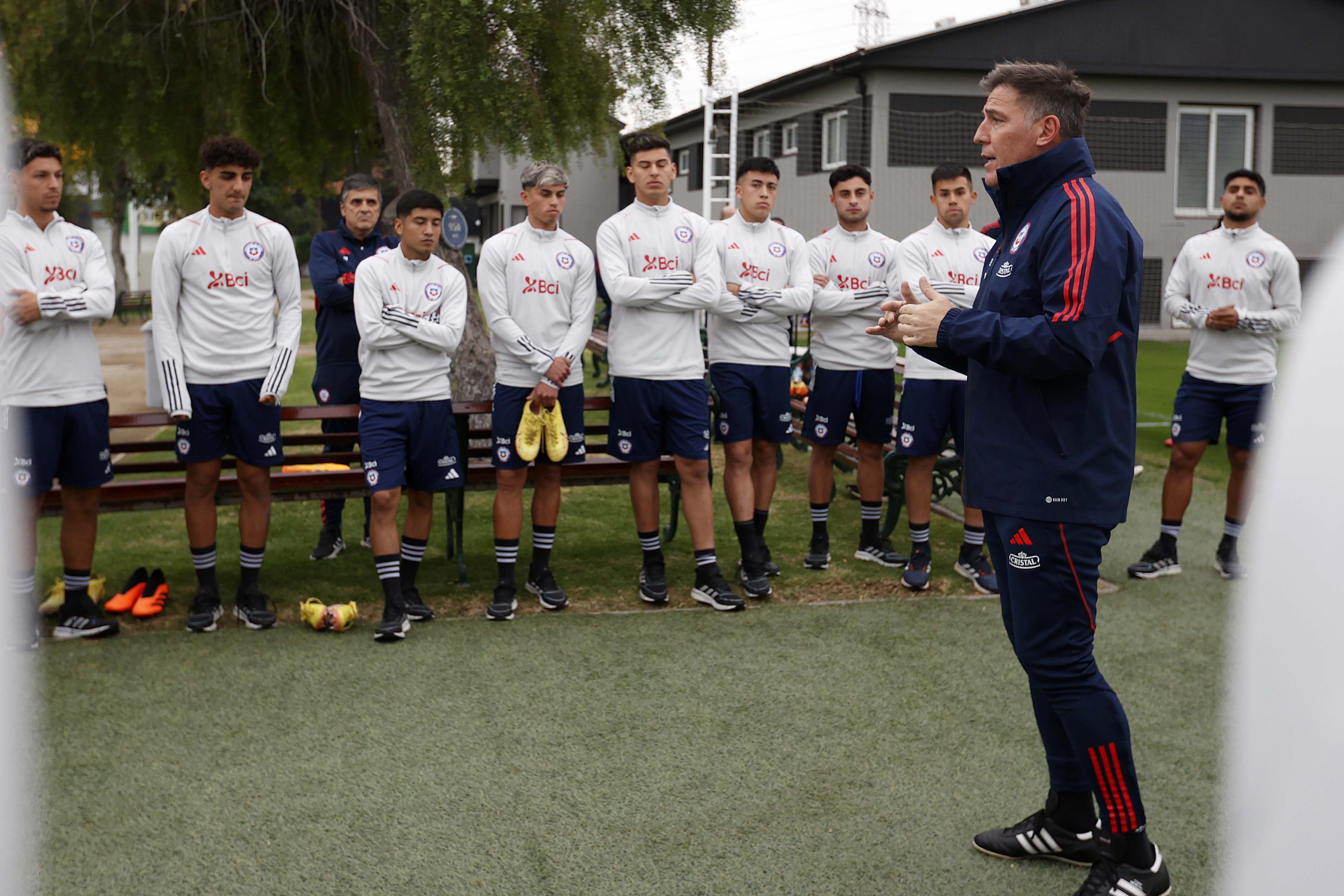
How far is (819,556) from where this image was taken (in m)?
6.12

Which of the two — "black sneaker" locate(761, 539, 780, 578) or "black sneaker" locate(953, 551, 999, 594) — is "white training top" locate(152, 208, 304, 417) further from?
"black sneaker" locate(953, 551, 999, 594)

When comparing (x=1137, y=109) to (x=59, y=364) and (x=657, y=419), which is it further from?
(x=59, y=364)

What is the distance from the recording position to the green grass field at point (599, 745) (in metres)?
3.04

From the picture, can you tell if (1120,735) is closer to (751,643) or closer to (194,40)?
(751,643)

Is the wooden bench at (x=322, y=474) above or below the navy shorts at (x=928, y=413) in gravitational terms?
below

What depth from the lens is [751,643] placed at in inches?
192

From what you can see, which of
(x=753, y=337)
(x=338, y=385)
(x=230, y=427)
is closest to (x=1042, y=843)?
(x=753, y=337)

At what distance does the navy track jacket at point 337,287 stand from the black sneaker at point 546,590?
5.70ft

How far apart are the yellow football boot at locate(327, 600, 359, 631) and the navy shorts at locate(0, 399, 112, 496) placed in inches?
42.6

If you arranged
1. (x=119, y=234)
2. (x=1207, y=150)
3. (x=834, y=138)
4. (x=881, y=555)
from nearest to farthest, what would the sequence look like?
(x=881, y=555), (x=834, y=138), (x=1207, y=150), (x=119, y=234)

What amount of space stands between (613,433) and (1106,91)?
18.7 m

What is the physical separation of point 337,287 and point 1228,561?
4.87 m

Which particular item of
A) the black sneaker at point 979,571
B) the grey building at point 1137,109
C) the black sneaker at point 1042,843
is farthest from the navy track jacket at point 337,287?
the grey building at point 1137,109

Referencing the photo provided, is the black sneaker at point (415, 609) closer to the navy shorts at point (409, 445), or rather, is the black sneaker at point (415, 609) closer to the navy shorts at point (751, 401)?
the navy shorts at point (409, 445)
